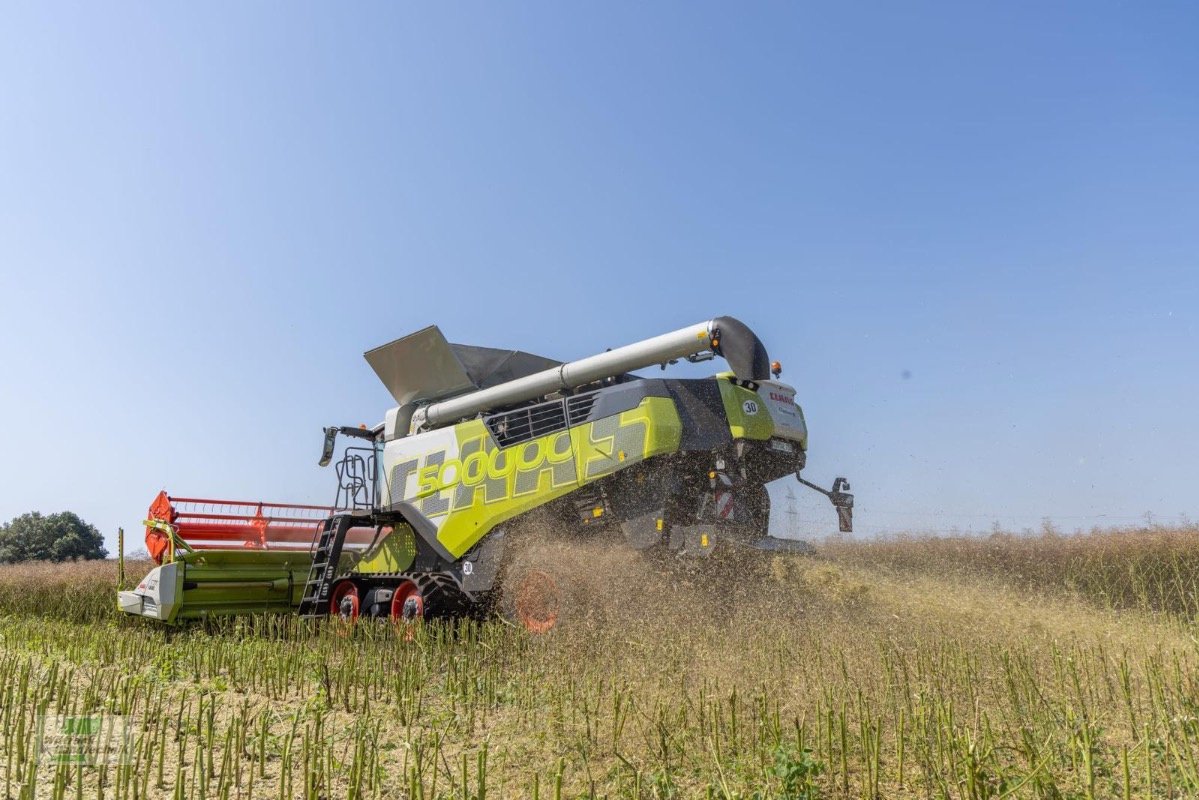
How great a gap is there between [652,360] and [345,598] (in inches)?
172

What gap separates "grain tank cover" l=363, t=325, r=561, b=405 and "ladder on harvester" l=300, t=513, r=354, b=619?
143 cm

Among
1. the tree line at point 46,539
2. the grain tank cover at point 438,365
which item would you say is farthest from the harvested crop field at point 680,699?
the tree line at point 46,539

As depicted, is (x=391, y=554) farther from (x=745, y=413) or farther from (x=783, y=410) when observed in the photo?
(x=783, y=410)

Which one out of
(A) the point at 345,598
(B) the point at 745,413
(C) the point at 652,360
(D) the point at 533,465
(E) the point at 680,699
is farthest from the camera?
(A) the point at 345,598

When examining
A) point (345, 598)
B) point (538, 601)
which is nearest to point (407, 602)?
point (345, 598)

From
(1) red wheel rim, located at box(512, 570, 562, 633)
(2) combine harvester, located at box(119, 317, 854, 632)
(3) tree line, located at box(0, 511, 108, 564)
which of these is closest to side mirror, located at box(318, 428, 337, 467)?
(2) combine harvester, located at box(119, 317, 854, 632)

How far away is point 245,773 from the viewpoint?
11.4 ft

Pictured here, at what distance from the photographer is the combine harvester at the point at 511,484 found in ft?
20.8

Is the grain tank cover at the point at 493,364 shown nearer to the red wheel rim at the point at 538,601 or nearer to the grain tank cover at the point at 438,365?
the grain tank cover at the point at 438,365

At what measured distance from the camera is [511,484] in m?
7.06

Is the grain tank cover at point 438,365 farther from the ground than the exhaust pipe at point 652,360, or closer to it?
farther from the ground

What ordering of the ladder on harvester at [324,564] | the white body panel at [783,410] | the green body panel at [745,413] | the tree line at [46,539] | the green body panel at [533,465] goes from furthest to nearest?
the tree line at [46,539] < the ladder on harvester at [324,564] < the white body panel at [783,410] < the green body panel at [745,413] < the green body panel at [533,465]

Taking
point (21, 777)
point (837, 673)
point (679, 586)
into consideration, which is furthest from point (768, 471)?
point (21, 777)

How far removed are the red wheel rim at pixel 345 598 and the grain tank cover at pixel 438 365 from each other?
201cm
